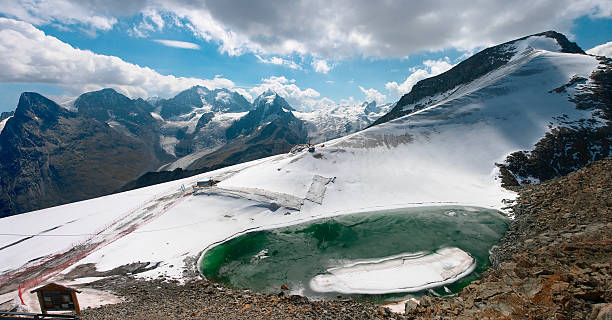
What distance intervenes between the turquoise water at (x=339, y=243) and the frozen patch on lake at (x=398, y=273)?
93cm

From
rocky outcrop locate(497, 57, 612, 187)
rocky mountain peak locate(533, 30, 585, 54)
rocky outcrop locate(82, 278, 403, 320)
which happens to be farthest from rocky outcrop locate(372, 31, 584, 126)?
rocky outcrop locate(82, 278, 403, 320)

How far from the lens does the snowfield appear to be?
3319 centimetres

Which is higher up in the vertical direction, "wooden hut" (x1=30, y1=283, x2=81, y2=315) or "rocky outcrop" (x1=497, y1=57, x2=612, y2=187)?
"wooden hut" (x1=30, y1=283, x2=81, y2=315)

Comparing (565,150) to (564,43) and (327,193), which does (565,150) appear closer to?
(327,193)

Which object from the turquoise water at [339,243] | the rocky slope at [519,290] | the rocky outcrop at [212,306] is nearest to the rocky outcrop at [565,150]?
the turquoise water at [339,243]

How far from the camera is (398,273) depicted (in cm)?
2642

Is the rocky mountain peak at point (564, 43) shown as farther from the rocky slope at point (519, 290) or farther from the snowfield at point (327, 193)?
the rocky slope at point (519, 290)

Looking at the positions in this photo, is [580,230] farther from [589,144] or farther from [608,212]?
[589,144]

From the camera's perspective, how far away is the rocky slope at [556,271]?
1182 cm

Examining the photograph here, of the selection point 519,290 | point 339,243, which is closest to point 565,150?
point 339,243

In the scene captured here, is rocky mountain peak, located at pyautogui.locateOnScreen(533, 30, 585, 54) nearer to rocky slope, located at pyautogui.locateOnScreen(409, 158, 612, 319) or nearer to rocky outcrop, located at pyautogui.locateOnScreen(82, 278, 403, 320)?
rocky slope, located at pyautogui.locateOnScreen(409, 158, 612, 319)

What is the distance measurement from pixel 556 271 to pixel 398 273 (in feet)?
43.4

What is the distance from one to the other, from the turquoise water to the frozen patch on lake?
0.93 meters

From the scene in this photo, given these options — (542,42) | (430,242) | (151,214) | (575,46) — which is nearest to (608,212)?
(430,242)
